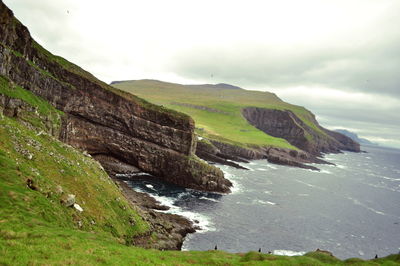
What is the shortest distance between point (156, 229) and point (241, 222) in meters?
27.8

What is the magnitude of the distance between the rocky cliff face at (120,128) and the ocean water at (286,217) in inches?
349

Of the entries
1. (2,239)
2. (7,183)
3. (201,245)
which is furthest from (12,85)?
(201,245)

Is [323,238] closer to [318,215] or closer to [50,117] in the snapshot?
[318,215]

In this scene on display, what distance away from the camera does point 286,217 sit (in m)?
75.9

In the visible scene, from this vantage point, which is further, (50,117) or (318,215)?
(318,215)

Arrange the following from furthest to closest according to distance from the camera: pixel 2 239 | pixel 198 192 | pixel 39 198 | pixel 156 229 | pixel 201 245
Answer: pixel 198 192 < pixel 201 245 < pixel 156 229 < pixel 39 198 < pixel 2 239

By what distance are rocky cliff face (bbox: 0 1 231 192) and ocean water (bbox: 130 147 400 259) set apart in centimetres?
887

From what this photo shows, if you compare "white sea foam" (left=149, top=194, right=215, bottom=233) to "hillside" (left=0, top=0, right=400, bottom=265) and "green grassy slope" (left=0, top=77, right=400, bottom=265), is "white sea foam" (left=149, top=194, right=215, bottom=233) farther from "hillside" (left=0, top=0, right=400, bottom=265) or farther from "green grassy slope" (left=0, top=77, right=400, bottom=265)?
"green grassy slope" (left=0, top=77, right=400, bottom=265)

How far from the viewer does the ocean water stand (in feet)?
190

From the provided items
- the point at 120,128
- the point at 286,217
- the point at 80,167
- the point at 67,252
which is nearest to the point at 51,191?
the point at 80,167

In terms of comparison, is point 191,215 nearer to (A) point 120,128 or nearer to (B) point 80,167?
(B) point 80,167

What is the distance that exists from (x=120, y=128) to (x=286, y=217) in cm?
6504

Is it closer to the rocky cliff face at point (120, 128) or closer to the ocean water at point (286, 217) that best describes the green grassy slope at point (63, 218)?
the ocean water at point (286, 217)

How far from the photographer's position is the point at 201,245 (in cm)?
5078
